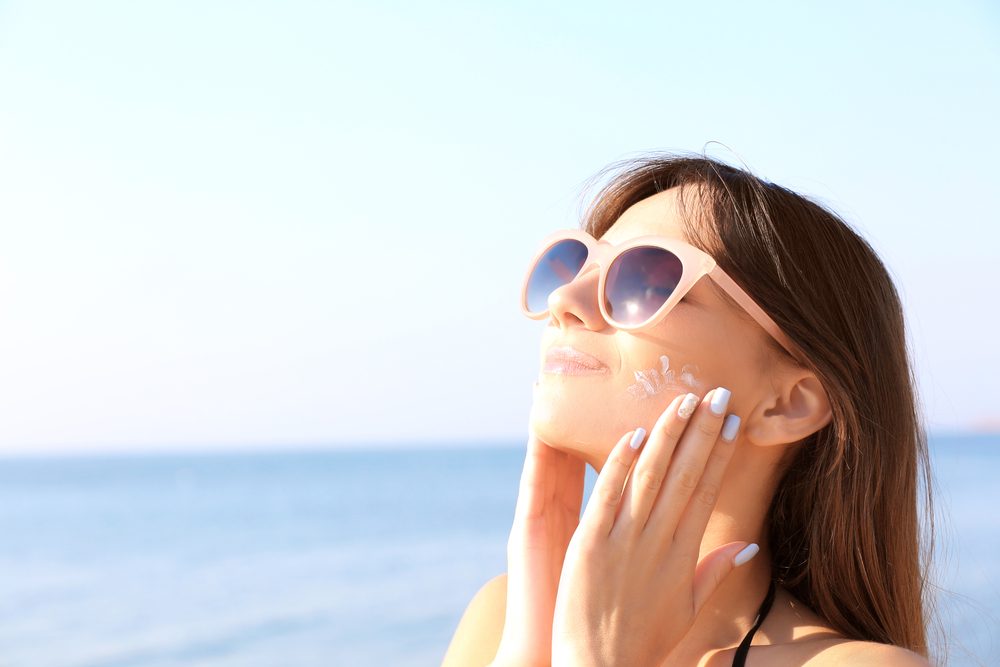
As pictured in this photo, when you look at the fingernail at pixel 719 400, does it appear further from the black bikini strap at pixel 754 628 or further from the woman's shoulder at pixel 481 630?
the woman's shoulder at pixel 481 630

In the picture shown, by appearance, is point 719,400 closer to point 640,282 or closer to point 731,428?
point 731,428

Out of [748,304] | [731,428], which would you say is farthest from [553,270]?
[731,428]

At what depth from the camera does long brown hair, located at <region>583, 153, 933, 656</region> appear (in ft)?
9.26

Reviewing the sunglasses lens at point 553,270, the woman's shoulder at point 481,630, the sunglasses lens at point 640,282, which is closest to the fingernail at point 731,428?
the sunglasses lens at point 640,282

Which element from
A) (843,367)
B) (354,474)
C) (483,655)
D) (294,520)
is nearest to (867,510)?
(843,367)

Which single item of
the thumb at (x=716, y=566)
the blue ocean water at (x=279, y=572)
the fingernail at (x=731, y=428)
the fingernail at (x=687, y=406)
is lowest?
the blue ocean water at (x=279, y=572)

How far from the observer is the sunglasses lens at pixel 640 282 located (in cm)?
278

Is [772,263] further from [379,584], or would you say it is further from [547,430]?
[379,584]

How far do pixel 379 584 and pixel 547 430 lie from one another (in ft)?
68.5

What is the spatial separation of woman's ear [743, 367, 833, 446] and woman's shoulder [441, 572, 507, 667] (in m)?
1.16

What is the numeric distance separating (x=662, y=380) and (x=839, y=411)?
55 centimetres

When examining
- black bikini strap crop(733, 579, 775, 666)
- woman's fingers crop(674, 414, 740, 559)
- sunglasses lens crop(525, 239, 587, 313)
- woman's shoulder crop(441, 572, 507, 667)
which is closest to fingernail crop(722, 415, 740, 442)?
woman's fingers crop(674, 414, 740, 559)

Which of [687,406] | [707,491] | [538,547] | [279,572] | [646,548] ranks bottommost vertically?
[279,572]

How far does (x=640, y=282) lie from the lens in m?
2.81
